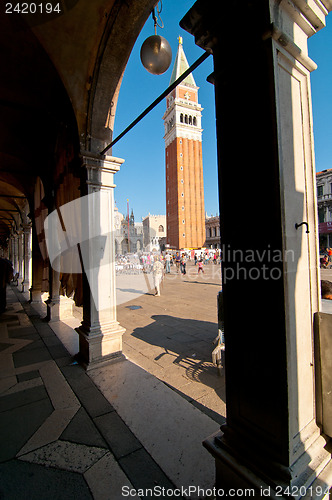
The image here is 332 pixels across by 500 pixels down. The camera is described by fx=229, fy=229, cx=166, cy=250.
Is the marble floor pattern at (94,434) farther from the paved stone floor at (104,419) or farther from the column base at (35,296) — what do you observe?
the column base at (35,296)

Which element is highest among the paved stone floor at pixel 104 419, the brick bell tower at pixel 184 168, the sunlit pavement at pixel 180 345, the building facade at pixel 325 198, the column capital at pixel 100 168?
the brick bell tower at pixel 184 168

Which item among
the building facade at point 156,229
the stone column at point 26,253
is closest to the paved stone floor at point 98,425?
the stone column at point 26,253

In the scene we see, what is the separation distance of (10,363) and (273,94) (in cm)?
443

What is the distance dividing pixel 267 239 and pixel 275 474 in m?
1.08

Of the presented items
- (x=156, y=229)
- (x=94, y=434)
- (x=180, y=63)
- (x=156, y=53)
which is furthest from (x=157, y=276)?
(x=156, y=229)

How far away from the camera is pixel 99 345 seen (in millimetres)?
3244

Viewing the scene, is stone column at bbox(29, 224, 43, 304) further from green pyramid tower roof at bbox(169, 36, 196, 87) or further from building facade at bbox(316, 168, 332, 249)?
green pyramid tower roof at bbox(169, 36, 196, 87)

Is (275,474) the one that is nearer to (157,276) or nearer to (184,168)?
(157,276)

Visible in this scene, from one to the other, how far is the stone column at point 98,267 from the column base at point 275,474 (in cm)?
231

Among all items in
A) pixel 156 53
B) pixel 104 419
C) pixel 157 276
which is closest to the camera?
pixel 104 419

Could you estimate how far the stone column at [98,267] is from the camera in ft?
10.8

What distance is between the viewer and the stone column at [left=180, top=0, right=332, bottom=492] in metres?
1.09

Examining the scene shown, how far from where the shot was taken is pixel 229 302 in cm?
132

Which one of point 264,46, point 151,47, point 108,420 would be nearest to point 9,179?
point 151,47
